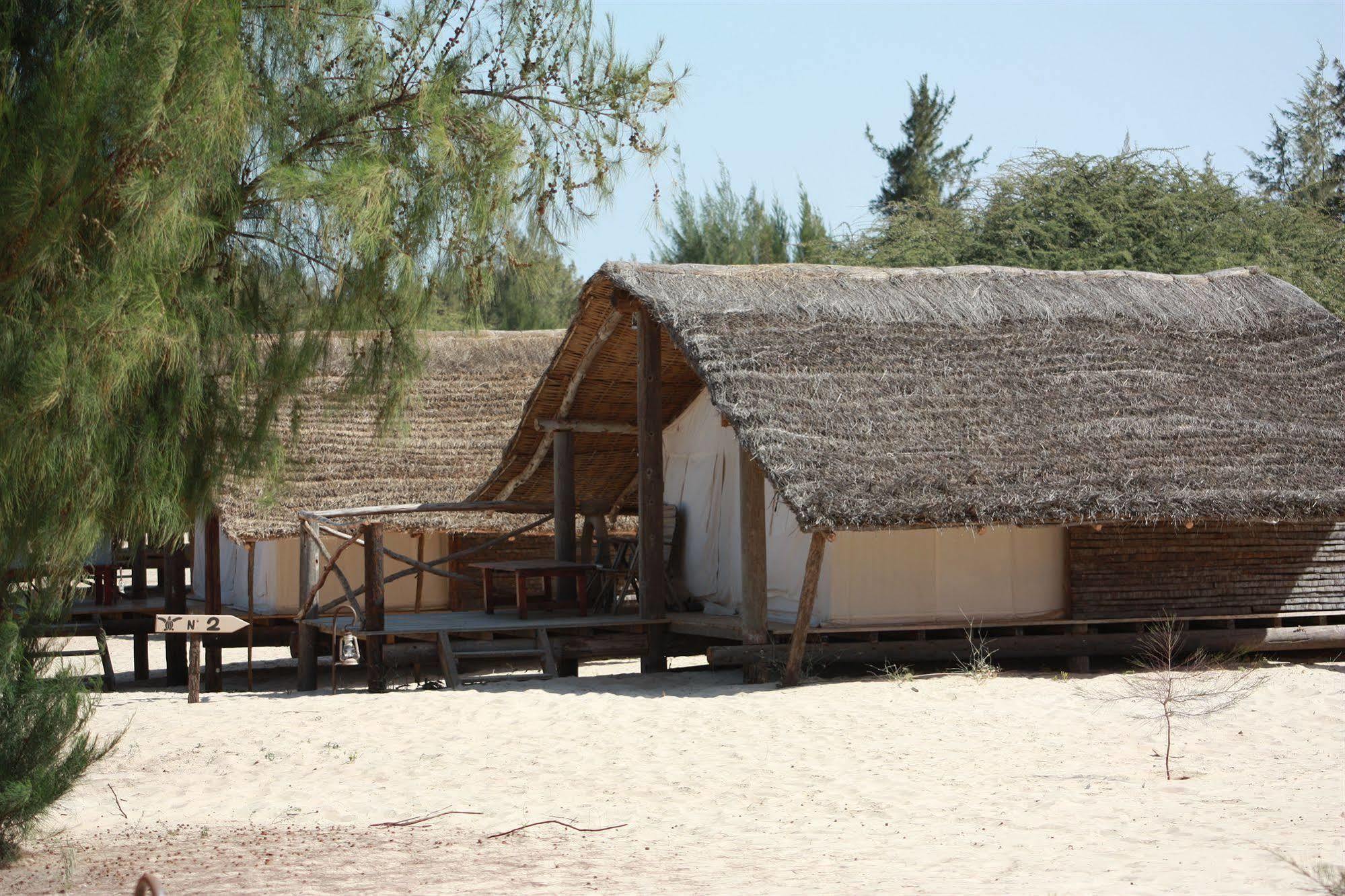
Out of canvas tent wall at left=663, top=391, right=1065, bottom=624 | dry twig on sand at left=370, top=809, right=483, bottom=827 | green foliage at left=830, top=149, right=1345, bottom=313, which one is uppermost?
green foliage at left=830, top=149, right=1345, bottom=313

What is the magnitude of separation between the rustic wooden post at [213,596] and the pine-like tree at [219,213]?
23.6 ft

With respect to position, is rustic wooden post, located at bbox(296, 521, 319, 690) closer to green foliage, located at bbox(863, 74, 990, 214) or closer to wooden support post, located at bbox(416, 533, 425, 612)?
wooden support post, located at bbox(416, 533, 425, 612)

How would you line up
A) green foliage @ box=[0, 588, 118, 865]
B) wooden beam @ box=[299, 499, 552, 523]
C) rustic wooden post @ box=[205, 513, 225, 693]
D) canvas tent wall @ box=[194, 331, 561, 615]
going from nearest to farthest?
green foliage @ box=[0, 588, 118, 865]
wooden beam @ box=[299, 499, 552, 523]
rustic wooden post @ box=[205, 513, 225, 693]
canvas tent wall @ box=[194, 331, 561, 615]

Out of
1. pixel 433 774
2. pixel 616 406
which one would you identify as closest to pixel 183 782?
pixel 433 774

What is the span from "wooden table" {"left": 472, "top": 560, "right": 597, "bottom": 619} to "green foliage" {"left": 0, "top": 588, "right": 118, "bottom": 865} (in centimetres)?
641

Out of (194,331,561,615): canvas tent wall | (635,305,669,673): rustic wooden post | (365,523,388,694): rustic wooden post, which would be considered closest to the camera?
(365,523,388,694): rustic wooden post

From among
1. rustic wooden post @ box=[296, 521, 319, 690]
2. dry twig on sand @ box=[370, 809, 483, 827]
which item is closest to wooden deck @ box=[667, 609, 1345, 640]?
rustic wooden post @ box=[296, 521, 319, 690]

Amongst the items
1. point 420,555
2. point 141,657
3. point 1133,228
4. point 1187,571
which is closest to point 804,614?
point 1187,571

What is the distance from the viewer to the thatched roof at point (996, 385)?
1043 cm

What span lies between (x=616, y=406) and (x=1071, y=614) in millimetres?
5188

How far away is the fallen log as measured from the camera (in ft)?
36.8

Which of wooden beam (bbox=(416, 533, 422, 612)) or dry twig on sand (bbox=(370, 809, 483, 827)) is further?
wooden beam (bbox=(416, 533, 422, 612))

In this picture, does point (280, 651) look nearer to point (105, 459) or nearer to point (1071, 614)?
point (1071, 614)

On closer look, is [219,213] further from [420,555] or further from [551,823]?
[420,555]
